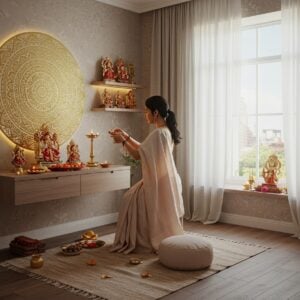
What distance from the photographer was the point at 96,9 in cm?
545

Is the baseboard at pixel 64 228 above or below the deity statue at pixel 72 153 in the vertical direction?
below

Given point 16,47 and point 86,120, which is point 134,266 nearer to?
point 86,120

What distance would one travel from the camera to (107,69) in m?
5.51

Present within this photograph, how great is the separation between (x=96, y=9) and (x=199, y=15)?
Result: 4.39 feet

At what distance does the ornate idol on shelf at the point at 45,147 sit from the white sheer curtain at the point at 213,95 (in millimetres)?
1827

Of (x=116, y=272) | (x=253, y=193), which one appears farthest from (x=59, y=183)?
(x=253, y=193)

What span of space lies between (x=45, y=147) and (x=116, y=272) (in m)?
1.81

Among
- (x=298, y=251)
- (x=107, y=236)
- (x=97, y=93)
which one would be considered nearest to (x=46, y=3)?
(x=97, y=93)

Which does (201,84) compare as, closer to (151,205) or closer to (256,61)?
(256,61)

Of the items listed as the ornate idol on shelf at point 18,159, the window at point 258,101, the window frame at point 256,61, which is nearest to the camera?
the ornate idol on shelf at point 18,159

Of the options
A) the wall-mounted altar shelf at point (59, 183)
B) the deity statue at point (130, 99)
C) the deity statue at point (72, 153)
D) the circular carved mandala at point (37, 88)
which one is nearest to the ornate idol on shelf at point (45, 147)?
the circular carved mandala at point (37, 88)

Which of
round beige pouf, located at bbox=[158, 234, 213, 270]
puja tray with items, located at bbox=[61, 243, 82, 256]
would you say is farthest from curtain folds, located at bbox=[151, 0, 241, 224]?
puja tray with items, located at bbox=[61, 243, 82, 256]

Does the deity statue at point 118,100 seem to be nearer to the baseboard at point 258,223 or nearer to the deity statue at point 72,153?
the deity statue at point 72,153

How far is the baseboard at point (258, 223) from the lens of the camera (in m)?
4.93
